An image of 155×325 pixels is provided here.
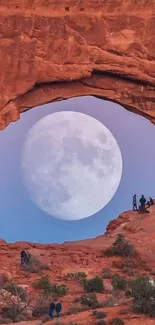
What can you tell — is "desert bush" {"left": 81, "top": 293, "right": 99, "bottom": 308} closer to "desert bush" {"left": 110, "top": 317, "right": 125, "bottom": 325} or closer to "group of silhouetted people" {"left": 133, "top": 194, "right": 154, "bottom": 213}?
"desert bush" {"left": 110, "top": 317, "right": 125, "bottom": 325}

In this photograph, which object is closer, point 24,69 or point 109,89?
point 24,69

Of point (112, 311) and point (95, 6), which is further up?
point (95, 6)

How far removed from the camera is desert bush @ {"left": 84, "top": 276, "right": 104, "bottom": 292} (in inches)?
706

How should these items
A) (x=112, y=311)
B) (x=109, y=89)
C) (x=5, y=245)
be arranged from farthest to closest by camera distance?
(x=5, y=245), (x=109, y=89), (x=112, y=311)

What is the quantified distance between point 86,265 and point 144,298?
7.66m


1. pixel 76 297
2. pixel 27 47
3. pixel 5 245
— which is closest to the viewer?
pixel 76 297

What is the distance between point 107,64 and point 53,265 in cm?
709

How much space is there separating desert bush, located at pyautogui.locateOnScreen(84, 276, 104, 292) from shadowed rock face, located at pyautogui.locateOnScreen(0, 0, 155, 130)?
536cm

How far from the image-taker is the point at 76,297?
1712 centimetres

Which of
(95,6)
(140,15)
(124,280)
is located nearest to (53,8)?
(95,6)

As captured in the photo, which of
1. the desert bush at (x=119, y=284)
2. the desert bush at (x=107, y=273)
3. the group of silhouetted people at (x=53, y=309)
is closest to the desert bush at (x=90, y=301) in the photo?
the group of silhouetted people at (x=53, y=309)

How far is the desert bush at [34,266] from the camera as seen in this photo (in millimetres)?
20016

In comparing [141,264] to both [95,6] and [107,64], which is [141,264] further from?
[95,6]

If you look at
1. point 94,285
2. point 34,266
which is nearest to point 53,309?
point 94,285
